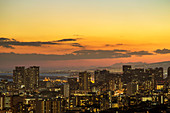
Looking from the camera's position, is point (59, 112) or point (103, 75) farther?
point (103, 75)

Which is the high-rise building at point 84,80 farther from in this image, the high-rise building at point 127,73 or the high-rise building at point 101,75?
the high-rise building at point 127,73

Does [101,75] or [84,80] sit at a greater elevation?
[101,75]

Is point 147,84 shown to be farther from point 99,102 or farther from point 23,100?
point 23,100

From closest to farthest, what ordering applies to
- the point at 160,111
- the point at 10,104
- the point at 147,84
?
the point at 160,111 → the point at 10,104 → the point at 147,84

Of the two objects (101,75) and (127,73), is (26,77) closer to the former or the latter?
(101,75)

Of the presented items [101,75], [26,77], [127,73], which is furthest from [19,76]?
[127,73]

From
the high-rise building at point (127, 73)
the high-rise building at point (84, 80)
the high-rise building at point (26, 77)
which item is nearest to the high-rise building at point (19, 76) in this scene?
the high-rise building at point (26, 77)

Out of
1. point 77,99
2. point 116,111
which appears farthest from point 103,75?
point 116,111
